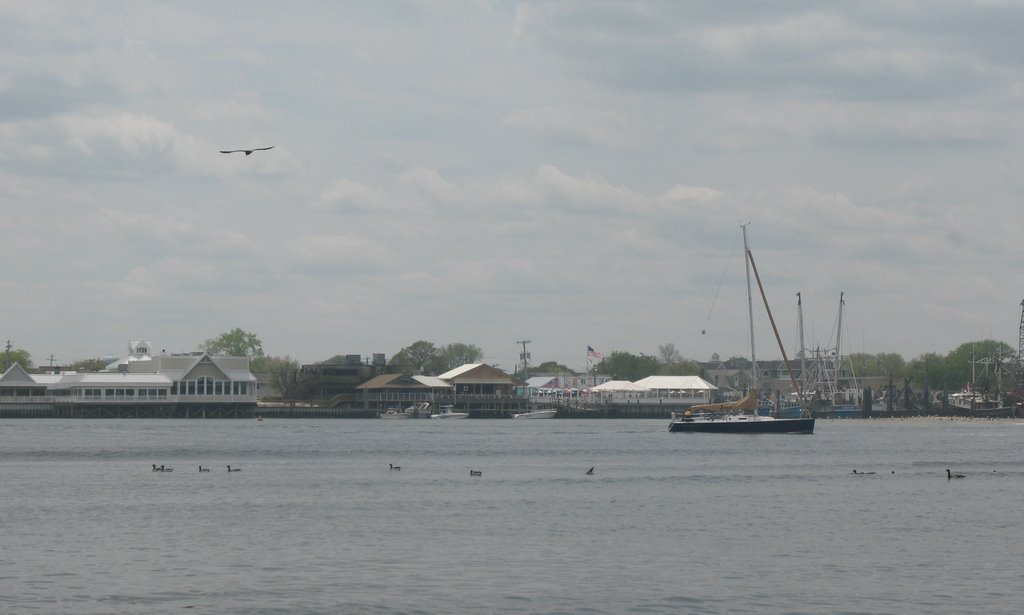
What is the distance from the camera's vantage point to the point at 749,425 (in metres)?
124

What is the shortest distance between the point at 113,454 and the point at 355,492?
38.6 meters

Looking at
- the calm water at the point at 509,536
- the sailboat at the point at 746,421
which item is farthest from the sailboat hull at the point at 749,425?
the calm water at the point at 509,536

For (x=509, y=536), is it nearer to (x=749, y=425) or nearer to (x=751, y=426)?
(x=751, y=426)

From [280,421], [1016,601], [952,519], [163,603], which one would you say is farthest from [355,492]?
[280,421]

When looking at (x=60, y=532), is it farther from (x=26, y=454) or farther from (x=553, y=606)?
(x=26, y=454)

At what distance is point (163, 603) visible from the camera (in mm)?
33719

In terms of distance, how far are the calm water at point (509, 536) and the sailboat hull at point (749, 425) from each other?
2921cm

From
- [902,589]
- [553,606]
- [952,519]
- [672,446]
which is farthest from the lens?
[672,446]

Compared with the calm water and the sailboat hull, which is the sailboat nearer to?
the sailboat hull

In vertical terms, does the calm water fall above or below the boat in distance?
below

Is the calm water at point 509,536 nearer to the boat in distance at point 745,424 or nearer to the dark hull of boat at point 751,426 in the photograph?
the dark hull of boat at point 751,426

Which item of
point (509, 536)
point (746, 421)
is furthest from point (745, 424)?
point (509, 536)

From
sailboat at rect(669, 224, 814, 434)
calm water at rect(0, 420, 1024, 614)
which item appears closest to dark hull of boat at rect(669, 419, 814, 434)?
sailboat at rect(669, 224, 814, 434)

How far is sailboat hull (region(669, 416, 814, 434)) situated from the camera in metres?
123
